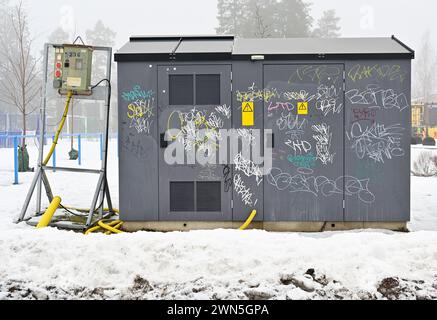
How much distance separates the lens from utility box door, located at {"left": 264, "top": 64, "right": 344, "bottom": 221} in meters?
6.50

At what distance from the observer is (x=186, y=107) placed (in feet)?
21.5

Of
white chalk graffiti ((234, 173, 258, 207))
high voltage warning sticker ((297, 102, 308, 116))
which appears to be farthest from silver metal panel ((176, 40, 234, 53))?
white chalk graffiti ((234, 173, 258, 207))

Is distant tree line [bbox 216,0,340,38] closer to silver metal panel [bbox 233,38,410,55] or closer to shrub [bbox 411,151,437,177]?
shrub [bbox 411,151,437,177]

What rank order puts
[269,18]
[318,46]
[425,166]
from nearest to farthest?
[318,46]
[425,166]
[269,18]

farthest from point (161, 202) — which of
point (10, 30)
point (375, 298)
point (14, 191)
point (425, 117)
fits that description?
point (10, 30)

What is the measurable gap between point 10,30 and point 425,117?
44668 mm

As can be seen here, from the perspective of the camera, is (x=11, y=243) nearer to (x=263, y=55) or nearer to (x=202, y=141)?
(x=202, y=141)

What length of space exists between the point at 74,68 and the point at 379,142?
182 inches

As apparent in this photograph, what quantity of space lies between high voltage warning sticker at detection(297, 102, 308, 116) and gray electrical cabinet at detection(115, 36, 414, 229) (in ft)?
0.06

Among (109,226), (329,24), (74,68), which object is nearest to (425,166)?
(109,226)

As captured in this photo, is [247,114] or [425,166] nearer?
[247,114]

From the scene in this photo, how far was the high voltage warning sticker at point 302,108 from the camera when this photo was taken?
6512 millimetres

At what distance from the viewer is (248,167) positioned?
6.53m

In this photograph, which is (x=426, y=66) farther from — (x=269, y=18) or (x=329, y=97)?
(x=329, y=97)
